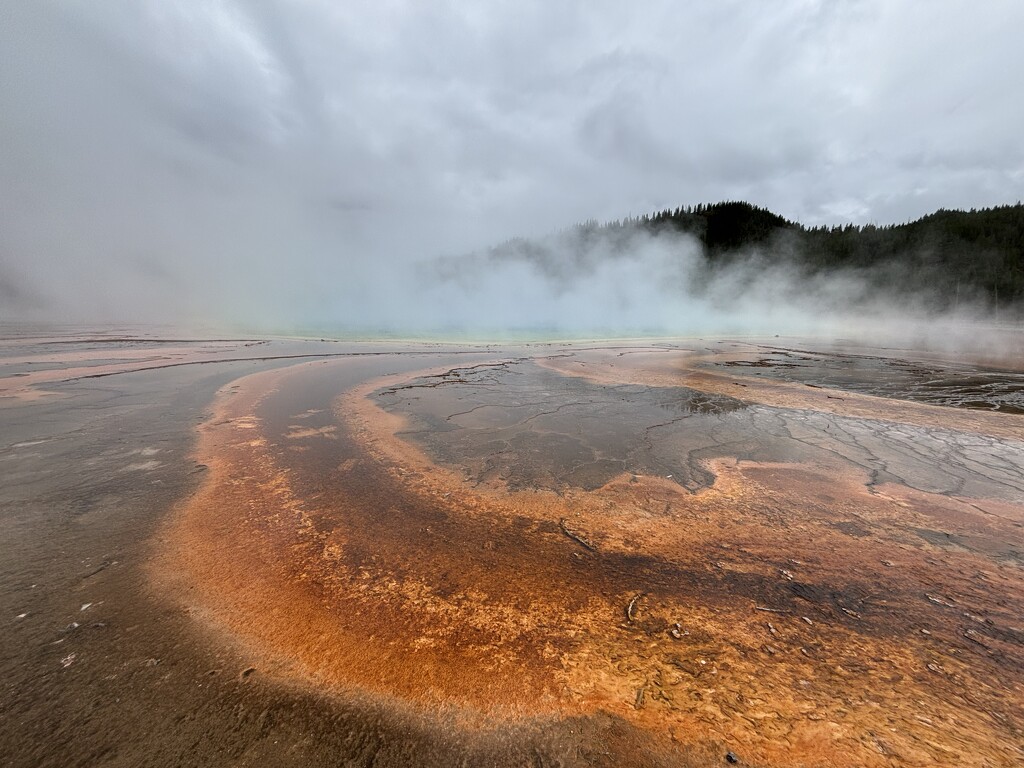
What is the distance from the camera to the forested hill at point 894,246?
182ft

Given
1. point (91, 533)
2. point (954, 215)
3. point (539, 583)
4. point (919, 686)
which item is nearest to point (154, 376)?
point (91, 533)

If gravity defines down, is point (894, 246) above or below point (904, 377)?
above

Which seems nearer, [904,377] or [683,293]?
[904,377]

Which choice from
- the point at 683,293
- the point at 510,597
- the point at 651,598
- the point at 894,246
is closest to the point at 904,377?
the point at 651,598

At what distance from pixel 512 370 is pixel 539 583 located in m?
8.54

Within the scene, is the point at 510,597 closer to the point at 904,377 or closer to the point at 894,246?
the point at 904,377

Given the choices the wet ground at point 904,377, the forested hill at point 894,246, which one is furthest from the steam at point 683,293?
the wet ground at point 904,377

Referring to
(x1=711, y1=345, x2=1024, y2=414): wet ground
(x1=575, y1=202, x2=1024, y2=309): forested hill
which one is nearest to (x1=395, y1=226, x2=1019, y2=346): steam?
(x1=575, y1=202, x2=1024, y2=309): forested hill

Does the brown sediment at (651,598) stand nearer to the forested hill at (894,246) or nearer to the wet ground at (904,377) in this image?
the wet ground at (904,377)

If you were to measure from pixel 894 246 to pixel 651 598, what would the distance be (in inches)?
3727

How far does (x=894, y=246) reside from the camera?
66.9 m

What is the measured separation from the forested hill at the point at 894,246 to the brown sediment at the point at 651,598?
7613 cm

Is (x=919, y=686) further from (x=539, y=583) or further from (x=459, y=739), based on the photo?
(x=459, y=739)

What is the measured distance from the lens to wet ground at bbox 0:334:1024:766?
1462mm
